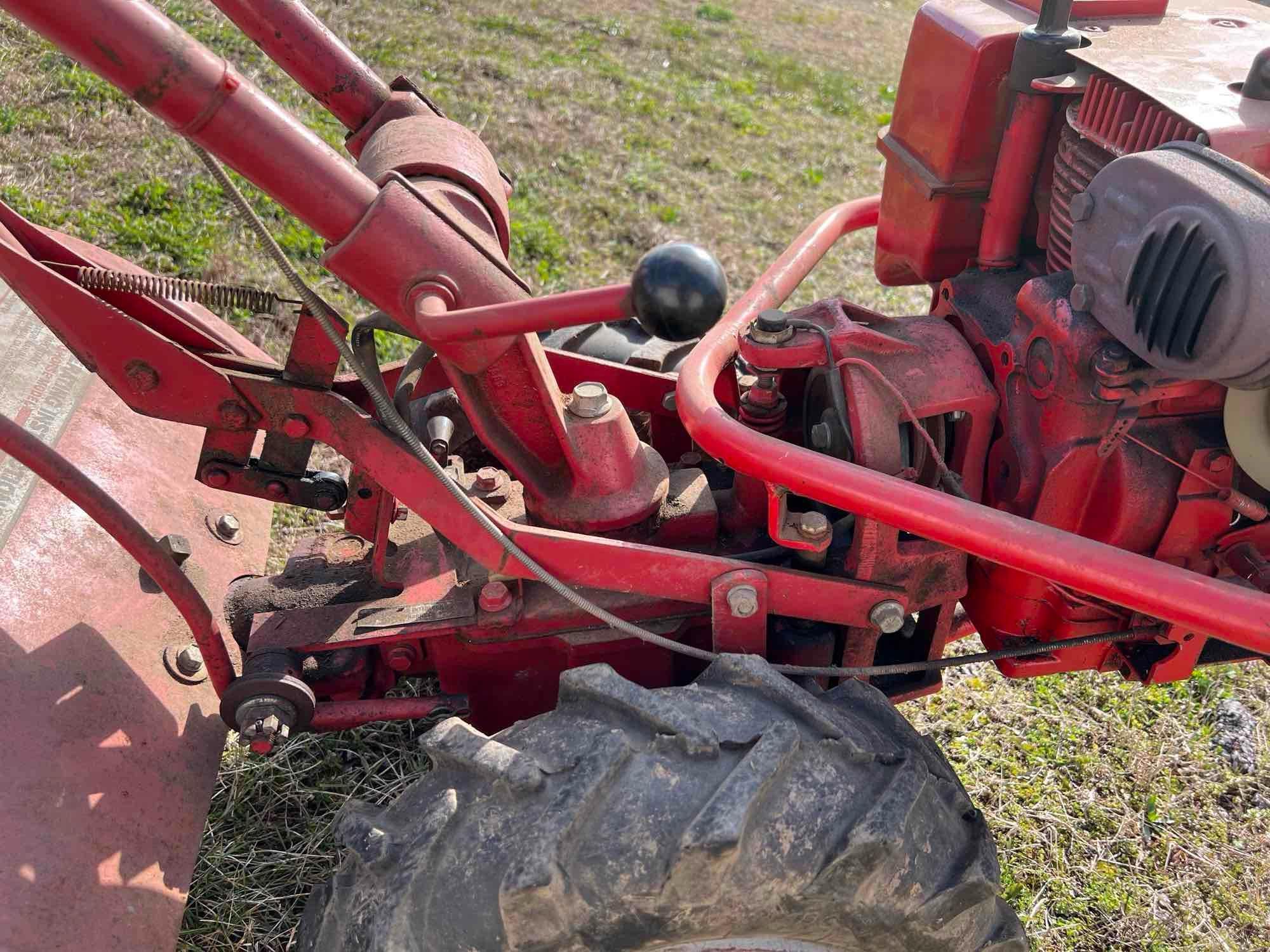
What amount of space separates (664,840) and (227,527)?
5.44 feet

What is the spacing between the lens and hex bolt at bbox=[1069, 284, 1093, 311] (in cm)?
184

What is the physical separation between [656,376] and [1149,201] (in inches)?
46.6

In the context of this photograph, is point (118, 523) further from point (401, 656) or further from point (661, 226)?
point (661, 226)

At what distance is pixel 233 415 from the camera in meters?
2.02

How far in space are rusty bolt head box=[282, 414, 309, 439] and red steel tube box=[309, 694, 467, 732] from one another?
618mm

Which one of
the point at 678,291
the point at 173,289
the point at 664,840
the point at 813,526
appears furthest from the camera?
the point at 813,526

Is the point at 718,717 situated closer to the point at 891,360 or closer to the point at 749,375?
the point at 891,360

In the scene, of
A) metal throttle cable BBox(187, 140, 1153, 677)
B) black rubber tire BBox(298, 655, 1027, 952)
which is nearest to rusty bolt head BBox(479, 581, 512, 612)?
metal throttle cable BBox(187, 140, 1153, 677)

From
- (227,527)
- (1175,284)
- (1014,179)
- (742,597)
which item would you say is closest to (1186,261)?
(1175,284)

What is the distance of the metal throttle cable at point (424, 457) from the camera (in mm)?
1796

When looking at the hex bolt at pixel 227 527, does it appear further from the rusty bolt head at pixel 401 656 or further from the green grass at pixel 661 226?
the rusty bolt head at pixel 401 656

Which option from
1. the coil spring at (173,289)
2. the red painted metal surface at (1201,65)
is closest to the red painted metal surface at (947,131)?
the red painted metal surface at (1201,65)

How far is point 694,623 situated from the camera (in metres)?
2.30

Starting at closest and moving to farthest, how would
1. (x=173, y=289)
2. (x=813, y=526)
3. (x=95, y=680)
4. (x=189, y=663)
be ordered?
(x=173, y=289) < (x=813, y=526) < (x=95, y=680) < (x=189, y=663)
